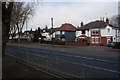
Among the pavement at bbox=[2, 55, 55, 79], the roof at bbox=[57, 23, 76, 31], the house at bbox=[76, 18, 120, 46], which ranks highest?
the roof at bbox=[57, 23, 76, 31]

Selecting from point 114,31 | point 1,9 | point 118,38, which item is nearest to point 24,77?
point 1,9

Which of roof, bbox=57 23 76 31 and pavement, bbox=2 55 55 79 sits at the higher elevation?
roof, bbox=57 23 76 31

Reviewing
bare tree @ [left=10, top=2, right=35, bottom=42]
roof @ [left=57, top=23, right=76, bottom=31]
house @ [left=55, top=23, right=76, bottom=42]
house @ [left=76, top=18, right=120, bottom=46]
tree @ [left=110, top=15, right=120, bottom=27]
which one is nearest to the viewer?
bare tree @ [left=10, top=2, right=35, bottom=42]

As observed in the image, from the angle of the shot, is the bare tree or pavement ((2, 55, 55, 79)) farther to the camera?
the bare tree

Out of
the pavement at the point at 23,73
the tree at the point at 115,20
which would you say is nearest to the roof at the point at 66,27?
the tree at the point at 115,20

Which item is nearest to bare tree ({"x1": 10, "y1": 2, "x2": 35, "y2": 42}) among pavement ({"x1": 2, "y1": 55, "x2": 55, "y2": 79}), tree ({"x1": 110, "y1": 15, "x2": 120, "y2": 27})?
pavement ({"x1": 2, "y1": 55, "x2": 55, "y2": 79})

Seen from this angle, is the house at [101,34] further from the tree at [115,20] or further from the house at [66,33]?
the tree at [115,20]

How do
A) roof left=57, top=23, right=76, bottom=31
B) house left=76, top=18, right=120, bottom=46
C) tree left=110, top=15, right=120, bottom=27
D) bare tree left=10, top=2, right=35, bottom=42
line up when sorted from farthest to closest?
roof left=57, top=23, right=76, bottom=31
tree left=110, top=15, right=120, bottom=27
house left=76, top=18, right=120, bottom=46
bare tree left=10, top=2, right=35, bottom=42

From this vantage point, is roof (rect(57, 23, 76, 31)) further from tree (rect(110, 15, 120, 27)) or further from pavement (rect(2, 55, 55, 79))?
pavement (rect(2, 55, 55, 79))

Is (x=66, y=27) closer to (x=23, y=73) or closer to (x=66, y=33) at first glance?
(x=66, y=33)

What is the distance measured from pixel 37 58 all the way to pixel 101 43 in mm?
40343

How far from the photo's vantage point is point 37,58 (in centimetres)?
876

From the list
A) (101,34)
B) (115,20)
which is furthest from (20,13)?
(115,20)

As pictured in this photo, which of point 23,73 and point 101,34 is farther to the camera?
point 101,34
